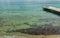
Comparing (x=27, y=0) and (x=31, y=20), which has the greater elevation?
(x=27, y=0)

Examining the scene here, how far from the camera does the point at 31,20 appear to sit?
297 cm

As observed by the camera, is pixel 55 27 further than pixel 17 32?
Yes

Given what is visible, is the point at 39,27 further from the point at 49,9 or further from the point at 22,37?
the point at 49,9

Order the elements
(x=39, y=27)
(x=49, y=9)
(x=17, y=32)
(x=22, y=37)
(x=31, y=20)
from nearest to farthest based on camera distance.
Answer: (x=22, y=37) → (x=17, y=32) → (x=39, y=27) → (x=31, y=20) → (x=49, y=9)

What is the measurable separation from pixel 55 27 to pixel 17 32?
0.63 m

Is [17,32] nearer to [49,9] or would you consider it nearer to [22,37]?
[22,37]

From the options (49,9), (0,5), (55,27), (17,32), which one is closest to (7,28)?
(17,32)

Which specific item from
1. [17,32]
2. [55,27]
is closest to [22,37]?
[17,32]

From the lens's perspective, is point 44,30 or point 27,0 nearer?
point 44,30

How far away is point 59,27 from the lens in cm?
274

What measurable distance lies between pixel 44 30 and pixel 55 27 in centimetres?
24

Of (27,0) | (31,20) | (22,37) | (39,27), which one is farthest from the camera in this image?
(27,0)

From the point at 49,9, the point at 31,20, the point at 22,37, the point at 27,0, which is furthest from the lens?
the point at 49,9

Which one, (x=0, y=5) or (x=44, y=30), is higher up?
(x=0, y=5)
